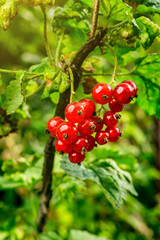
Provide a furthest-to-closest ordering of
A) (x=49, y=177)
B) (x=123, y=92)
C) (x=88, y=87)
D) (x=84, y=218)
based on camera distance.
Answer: (x=84, y=218)
(x=49, y=177)
(x=88, y=87)
(x=123, y=92)

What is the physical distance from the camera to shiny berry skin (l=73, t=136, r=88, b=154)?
790 millimetres

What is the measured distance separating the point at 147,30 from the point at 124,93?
0.25m

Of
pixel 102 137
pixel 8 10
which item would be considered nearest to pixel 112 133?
pixel 102 137

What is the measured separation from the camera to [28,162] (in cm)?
147

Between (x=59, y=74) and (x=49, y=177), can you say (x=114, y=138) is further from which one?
(x=49, y=177)

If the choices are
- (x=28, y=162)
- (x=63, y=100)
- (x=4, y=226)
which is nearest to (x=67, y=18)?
(x=63, y=100)

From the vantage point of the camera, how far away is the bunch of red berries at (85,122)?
0.76 m

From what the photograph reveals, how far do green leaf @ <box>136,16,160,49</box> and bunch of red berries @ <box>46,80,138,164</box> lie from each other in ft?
0.54

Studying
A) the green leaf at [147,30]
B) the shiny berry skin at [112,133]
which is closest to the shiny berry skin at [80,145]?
the shiny berry skin at [112,133]

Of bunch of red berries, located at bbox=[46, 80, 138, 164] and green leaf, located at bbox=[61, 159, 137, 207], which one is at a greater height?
bunch of red berries, located at bbox=[46, 80, 138, 164]

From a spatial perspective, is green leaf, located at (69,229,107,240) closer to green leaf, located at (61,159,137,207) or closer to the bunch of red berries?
green leaf, located at (61,159,137,207)

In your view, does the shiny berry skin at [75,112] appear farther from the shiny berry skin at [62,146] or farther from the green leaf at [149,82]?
the green leaf at [149,82]

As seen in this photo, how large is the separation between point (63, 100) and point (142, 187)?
2746mm

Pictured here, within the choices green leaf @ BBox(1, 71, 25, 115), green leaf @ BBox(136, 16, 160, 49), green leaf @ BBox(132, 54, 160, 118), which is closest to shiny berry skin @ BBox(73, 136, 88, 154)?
green leaf @ BBox(1, 71, 25, 115)
